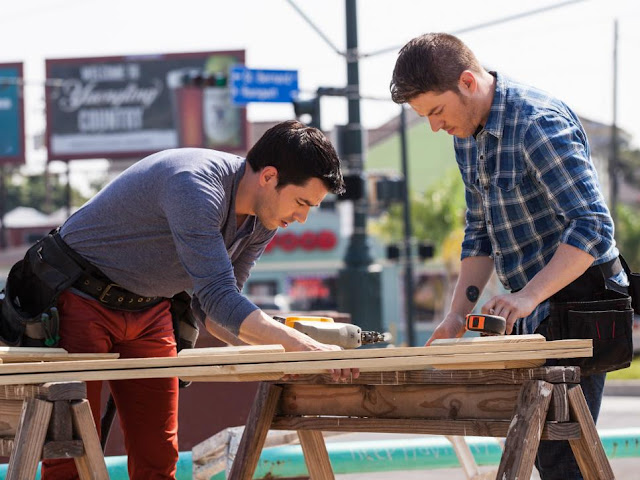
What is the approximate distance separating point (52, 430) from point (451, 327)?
156 centimetres

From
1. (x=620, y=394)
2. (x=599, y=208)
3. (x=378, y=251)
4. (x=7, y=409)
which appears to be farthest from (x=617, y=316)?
(x=378, y=251)

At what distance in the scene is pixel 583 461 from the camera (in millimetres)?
3295

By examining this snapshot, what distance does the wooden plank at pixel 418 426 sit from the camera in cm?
320

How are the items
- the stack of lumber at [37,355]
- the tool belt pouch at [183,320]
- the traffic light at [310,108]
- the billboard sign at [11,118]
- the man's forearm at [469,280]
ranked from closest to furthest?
the stack of lumber at [37,355] → the man's forearm at [469,280] → the tool belt pouch at [183,320] → the traffic light at [310,108] → the billboard sign at [11,118]

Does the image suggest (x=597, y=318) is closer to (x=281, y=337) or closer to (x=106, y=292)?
(x=281, y=337)

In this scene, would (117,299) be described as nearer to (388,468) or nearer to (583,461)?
(583,461)

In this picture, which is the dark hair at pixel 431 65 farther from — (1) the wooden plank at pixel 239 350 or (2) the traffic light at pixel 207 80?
(2) the traffic light at pixel 207 80

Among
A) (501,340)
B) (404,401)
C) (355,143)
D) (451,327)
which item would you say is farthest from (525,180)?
(355,143)

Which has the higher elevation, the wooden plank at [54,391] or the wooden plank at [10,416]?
the wooden plank at [54,391]

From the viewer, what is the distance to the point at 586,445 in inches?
128

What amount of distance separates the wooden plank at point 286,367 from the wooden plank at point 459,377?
0.23ft

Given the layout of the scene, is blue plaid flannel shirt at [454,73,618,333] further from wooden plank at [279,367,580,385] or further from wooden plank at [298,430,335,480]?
wooden plank at [298,430,335,480]

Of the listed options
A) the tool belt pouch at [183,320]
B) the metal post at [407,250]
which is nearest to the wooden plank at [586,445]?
the tool belt pouch at [183,320]

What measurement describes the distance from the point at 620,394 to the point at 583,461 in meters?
15.7
